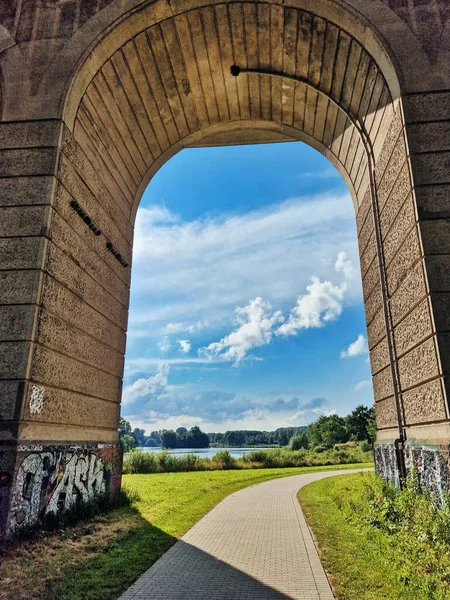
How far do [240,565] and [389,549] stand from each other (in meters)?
2.51

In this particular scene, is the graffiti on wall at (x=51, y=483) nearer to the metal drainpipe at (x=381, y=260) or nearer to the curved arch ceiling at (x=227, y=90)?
the metal drainpipe at (x=381, y=260)

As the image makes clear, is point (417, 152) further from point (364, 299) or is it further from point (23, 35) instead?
point (23, 35)

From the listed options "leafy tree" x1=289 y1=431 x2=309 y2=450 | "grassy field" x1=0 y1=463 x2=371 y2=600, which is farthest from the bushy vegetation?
"leafy tree" x1=289 y1=431 x2=309 y2=450

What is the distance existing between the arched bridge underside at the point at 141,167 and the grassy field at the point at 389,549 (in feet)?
2.43

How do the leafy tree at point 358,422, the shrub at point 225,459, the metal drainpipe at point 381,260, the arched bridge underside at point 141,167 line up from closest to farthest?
1. the arched bridge underside at point 141,167
2. the metal drainpipe at point 381,260
3. the shrub at point 225,459
4. the leafy tree at point 358,422

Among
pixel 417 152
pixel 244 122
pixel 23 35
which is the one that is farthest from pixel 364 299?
pixel 23 35

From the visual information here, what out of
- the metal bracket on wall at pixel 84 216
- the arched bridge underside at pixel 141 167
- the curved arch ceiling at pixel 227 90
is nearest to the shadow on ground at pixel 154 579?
the arched bridge underside at pixel 141 167

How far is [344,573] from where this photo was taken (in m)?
6.38

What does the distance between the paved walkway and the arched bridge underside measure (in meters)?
2.75

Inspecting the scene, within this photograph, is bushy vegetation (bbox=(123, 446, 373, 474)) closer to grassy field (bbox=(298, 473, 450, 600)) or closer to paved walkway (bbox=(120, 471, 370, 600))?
paved walkway (bbox=(120, 471, 370, 600))

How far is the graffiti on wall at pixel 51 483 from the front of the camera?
7.61 m

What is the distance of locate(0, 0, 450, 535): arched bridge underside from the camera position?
8086mm

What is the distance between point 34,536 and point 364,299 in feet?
34.6

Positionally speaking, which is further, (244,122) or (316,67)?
(244,122)
